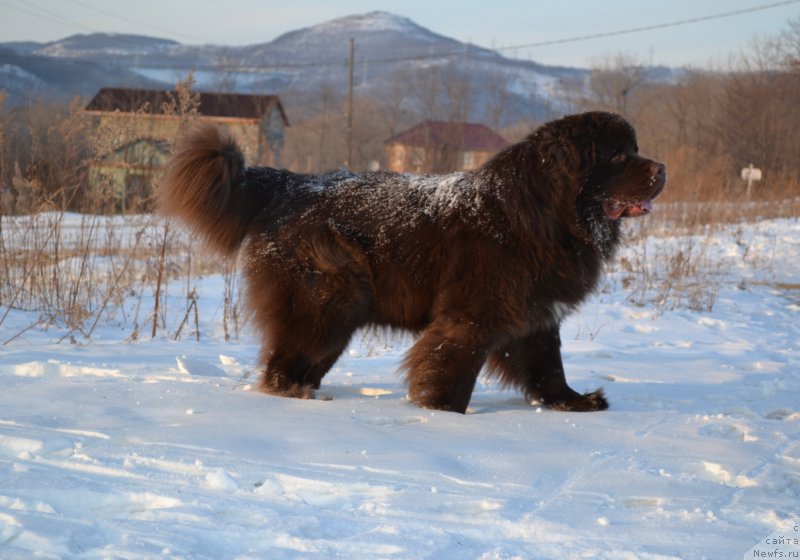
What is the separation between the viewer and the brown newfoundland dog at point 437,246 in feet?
15.2

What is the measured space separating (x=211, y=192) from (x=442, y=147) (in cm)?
3302

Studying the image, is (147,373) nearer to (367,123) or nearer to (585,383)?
(585,383)

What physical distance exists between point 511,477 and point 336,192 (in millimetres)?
2271

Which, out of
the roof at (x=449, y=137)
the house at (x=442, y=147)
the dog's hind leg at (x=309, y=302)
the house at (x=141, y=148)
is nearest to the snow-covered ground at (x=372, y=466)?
the dog's hind leg at (x=309, y=302)

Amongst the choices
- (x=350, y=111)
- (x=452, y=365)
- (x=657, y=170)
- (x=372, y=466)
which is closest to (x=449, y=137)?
(x=350, y=111)

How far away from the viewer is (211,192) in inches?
194

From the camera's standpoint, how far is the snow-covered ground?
267 centimetres

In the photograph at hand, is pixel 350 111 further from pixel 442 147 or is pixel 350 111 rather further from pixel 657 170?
pixel 657 170

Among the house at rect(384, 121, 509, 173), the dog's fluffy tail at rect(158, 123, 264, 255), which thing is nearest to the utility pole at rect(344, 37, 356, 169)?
the house at rect(384, 121, 509, 173)

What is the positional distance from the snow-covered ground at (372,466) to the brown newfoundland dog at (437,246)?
1.21ft

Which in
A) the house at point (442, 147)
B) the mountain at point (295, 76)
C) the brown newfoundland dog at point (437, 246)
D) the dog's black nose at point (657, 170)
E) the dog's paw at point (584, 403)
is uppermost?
the mountain at point (295, 76)

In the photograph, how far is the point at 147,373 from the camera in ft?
16.8

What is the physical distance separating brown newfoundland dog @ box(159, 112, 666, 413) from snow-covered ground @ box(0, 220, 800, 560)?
37cm

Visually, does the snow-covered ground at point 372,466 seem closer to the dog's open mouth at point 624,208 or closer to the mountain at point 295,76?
the dog's open mouth at point 624,208
